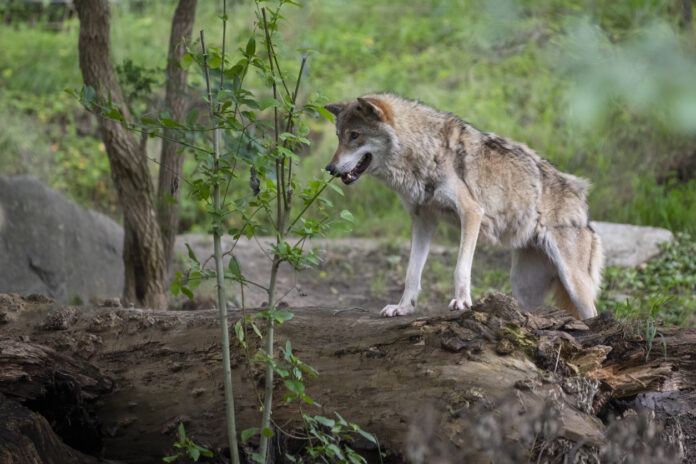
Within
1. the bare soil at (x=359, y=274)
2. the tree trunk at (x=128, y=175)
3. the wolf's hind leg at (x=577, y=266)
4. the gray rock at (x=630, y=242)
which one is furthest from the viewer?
the gray rock at (x=630, y=242)

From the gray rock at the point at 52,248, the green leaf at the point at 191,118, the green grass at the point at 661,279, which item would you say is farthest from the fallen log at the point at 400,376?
the green grass at the point at 661,279

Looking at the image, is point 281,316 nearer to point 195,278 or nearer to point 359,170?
point 195,278

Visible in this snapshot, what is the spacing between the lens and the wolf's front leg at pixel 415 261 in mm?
4605

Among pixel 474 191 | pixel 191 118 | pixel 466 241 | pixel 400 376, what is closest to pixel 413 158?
pixel 474 191

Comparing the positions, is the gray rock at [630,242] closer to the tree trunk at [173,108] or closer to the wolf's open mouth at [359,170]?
the wolf's open mouth at [359,170]

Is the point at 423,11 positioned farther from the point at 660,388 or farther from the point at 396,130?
the point at 660,388

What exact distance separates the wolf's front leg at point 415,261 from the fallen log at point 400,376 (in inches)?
26.3

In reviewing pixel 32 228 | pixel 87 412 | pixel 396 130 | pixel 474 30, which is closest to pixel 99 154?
pixel 32 228

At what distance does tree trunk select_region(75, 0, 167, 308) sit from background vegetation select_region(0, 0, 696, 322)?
0.80 metres

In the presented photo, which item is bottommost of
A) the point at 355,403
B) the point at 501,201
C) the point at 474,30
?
the point at 355,403

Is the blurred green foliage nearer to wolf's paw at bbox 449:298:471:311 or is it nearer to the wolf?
the wolf

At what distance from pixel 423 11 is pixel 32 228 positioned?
34.4ft

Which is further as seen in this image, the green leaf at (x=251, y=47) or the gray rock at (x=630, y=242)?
the gray rock at (x=630, y=242)

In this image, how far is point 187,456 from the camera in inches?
137
